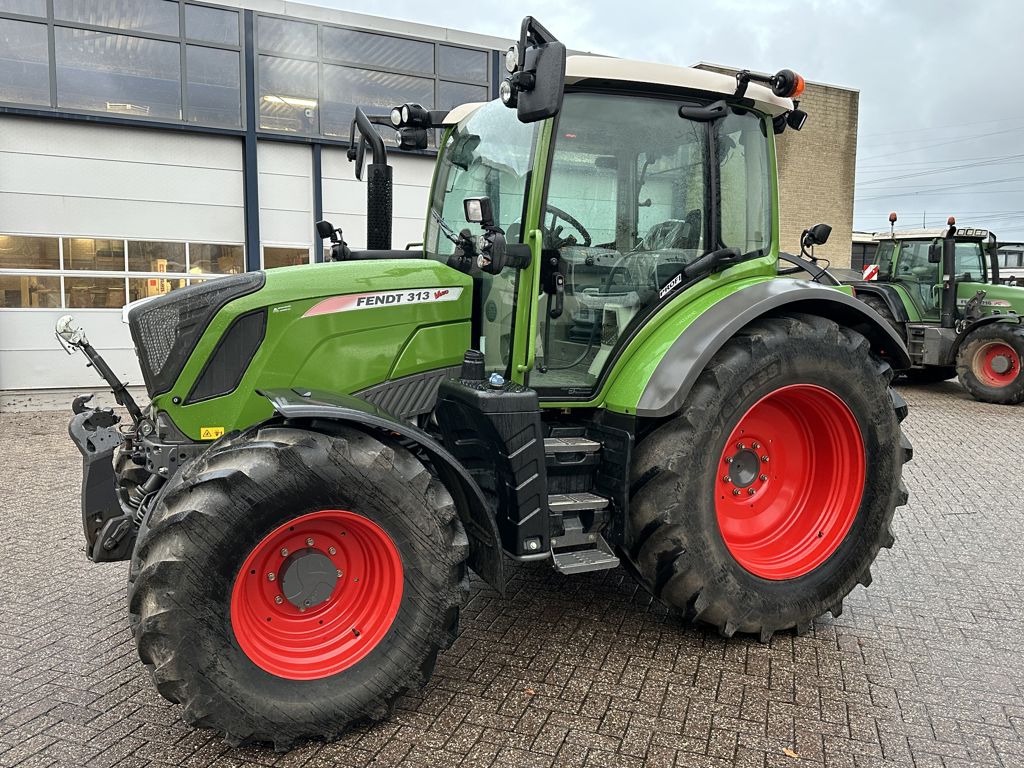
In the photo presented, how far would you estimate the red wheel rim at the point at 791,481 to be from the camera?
370 centimetres

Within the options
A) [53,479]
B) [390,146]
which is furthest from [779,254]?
[390,146]

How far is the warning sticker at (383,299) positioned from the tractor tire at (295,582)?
585 millimetres

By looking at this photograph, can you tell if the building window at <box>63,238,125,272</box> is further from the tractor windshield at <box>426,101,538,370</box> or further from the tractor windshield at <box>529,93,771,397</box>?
the tractor windshield at <box>529,93,771,397</box>

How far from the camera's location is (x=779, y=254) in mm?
4121

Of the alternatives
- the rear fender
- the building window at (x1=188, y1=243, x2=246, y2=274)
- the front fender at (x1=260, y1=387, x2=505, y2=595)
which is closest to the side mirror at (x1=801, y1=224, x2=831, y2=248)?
the front fender at (x1=260, y1=387, x2=505, y2=595)

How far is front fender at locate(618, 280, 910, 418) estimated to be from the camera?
3230 millimetres

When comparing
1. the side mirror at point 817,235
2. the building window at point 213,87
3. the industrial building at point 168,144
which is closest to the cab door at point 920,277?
the industrial building at point 168,144

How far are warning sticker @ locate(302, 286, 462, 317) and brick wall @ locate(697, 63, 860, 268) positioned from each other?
1789 cm

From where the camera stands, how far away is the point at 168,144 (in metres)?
11.8

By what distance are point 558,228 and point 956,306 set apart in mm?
10638

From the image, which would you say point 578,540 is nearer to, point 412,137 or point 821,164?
point 412,137

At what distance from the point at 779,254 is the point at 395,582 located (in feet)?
8.54

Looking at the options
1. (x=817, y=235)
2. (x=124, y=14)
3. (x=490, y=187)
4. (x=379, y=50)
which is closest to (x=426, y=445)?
(x=490, y=187)

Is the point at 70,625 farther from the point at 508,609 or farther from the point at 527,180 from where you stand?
the point at 527,180
